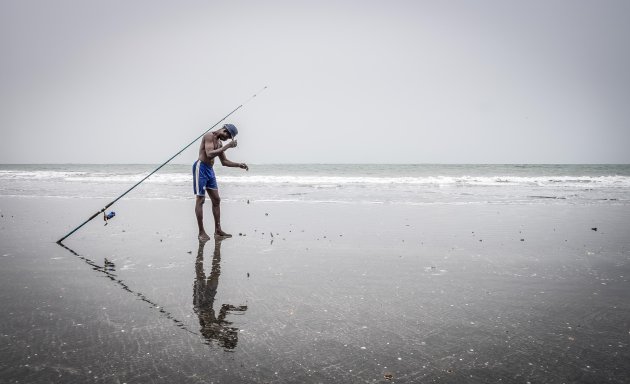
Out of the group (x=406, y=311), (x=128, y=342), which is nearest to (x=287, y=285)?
(x=406, y=311)

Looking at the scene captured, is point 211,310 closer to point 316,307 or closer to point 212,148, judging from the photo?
point 316,307

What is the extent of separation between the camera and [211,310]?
11.7ft

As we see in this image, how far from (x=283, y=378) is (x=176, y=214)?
8.81 meters

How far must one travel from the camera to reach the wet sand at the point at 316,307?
2570 mm

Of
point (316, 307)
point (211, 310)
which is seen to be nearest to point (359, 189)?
point (316, 307)

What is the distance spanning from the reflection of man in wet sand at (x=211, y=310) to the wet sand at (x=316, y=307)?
18 millimetres

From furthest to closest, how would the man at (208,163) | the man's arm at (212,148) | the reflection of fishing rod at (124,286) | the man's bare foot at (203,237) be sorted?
1. the man at (208,163)
2. the man's arm at (212,148)
3. the man's bare foot at (203,237)
4. the reflection of fishing rod at (124,286)

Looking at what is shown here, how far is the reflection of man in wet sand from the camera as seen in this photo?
9.82 ft

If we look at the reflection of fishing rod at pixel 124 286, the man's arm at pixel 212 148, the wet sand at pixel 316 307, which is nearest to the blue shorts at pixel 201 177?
the man's arm at pixel 212 148

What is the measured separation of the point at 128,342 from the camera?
9.53 feet

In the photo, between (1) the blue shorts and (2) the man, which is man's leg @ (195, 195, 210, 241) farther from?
(1) the blue shorts

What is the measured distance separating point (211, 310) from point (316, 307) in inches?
38.7

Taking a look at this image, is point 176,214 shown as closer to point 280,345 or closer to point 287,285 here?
point 287,285

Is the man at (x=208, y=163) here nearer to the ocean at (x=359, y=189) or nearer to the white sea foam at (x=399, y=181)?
the ocean at (x=359, y=189)
